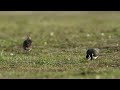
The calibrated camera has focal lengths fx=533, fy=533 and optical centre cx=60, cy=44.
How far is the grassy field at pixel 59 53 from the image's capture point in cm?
2288

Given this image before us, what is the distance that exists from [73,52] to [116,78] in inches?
356

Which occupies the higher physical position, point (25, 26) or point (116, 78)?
point (25, 26)

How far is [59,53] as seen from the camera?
29.9m

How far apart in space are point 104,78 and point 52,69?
389 cm

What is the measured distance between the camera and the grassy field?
2288 centimetres

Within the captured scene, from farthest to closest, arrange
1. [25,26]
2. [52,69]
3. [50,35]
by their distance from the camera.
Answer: [25,26] → [50,35] → [52,69]

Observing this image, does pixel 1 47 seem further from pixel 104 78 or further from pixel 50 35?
→ pixel 104 78

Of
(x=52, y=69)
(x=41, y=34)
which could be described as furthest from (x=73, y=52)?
(x=41, y=34)

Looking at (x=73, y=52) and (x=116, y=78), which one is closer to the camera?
(x=116, y=78)
